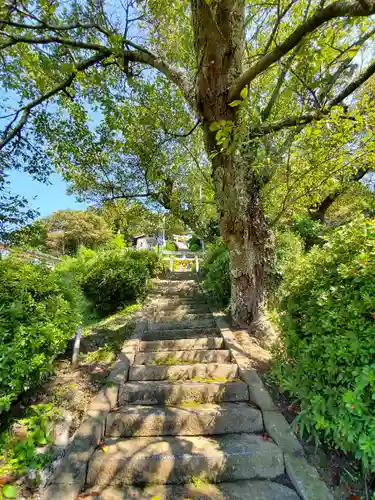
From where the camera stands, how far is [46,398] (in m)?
2.40

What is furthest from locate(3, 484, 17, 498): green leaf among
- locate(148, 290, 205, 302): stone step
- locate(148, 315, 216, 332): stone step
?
locate(148, 290, 205, 302): stone step

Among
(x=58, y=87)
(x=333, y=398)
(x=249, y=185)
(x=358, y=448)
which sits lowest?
(x=358, y=448)

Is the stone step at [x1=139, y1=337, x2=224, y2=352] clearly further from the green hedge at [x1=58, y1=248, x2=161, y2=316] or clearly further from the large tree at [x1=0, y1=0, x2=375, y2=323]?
the green hedge at [x1=58, y1=248, x2=161, y2=316]

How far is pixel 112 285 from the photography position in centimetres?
604

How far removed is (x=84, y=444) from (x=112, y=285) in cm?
422

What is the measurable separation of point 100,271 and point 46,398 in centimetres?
398

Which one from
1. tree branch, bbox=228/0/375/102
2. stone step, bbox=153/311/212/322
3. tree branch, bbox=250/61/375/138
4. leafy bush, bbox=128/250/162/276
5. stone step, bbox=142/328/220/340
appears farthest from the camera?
leafy bush, bbox=128/250/162/276

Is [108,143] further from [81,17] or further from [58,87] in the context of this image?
[81,17]

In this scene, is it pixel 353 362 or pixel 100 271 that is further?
pixel 100 271

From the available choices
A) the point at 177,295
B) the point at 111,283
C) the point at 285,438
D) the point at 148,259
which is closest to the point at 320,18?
the point at 285,438

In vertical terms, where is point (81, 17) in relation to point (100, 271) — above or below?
above

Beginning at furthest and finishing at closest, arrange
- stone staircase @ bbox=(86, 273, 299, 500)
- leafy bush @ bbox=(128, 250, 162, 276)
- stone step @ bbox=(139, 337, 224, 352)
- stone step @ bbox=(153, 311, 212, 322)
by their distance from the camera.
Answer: leafy bush @ bbox=(128, 250, 162, 276)
stone step @ bbox=(153, 311, 212, 322)
stone step @ bbox=(139, 337, 224, 352)
stone staircase @ bbox=(86, 273, 299, 500)

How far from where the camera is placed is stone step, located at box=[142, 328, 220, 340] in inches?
158

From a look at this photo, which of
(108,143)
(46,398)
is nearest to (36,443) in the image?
(46,398)
